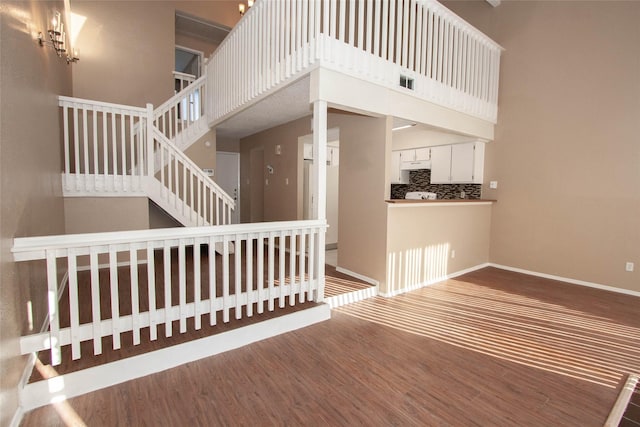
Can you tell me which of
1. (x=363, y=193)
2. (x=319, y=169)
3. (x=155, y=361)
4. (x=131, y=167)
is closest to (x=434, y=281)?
(x=363, y=193)

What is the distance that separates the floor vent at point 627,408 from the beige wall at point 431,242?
80.5 inches

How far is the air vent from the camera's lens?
3611mm

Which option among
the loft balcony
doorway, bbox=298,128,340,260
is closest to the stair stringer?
the loft balcony

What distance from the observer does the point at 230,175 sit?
7.45m

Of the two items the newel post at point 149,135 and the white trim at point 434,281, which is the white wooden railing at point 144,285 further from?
the newel post at point 149,135

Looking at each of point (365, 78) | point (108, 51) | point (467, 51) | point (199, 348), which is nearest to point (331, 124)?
point (365, 78)

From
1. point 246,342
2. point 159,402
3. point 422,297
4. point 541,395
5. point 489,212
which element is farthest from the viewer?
point 489,212

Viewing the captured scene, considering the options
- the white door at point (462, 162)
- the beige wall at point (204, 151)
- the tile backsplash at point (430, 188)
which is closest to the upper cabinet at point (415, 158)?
the tile backsplash at point (430, 188)

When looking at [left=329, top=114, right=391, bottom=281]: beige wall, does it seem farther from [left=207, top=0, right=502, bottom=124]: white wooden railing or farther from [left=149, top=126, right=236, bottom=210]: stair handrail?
[left=149, top=126, right=236, bottom=210]: stair handrail

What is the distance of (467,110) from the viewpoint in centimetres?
441

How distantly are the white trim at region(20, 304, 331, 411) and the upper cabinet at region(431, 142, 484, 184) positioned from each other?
3.88 metres

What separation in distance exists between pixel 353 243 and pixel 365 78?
203cm

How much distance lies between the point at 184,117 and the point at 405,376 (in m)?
5.76

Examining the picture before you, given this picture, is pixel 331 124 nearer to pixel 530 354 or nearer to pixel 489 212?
pixel 489 212
